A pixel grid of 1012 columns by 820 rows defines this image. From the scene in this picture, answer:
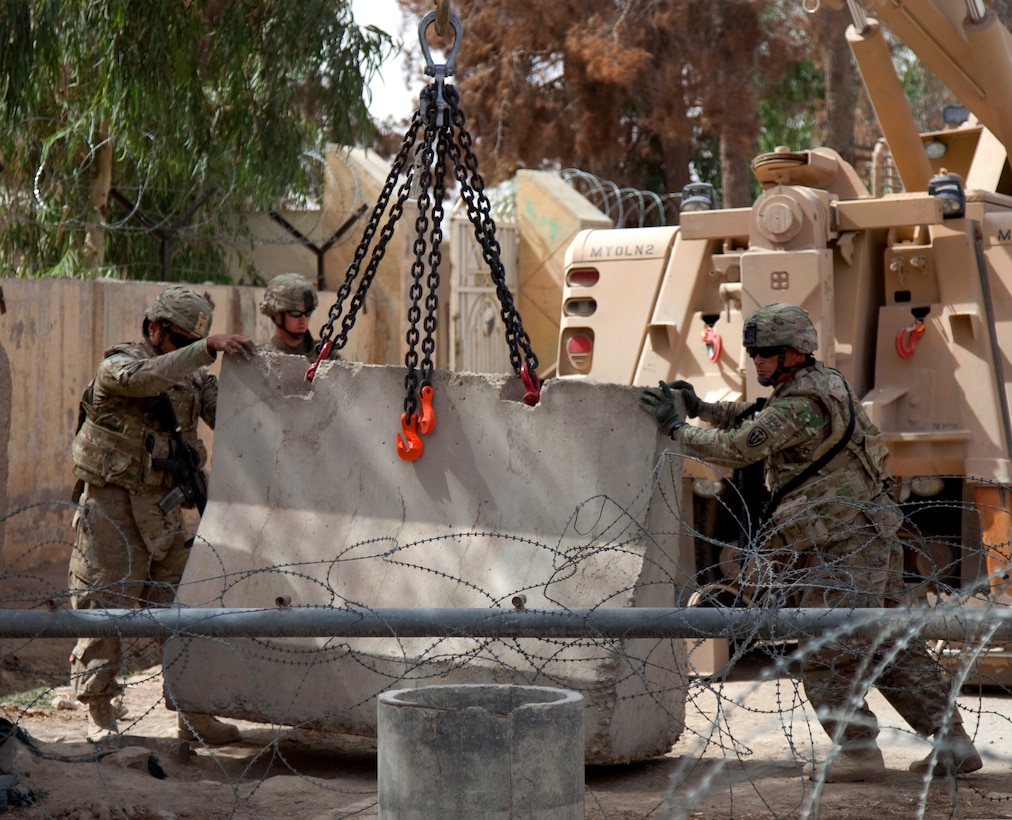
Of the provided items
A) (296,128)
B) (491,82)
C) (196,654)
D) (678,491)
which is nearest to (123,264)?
(296,128)

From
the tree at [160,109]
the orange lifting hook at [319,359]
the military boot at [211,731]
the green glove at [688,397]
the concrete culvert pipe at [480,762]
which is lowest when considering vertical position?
the military boot at [211,731]

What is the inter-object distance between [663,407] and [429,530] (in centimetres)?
97

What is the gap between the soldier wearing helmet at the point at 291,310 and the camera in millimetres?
6664

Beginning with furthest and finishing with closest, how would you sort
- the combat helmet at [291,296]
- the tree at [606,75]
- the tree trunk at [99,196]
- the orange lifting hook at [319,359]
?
the tree at [606,75] < the tree trunk at [99,196] < the combat helmet at [291,296] < the orange lifting hook at [319,359]

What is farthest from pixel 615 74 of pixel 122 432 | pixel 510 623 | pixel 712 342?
pixel 510 623

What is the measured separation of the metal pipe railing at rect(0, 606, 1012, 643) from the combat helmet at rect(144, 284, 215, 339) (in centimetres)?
234

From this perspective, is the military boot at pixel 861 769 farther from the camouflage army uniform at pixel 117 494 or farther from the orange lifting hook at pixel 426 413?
the camouflage army uniform at pixel 117 494

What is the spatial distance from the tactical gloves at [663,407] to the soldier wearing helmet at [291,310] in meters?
2.09

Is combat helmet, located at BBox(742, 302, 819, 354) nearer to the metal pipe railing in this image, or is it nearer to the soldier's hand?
the metal pipe railing

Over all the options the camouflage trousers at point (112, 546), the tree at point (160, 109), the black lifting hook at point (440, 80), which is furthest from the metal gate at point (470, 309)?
the black lifting hook at point (440, 80)

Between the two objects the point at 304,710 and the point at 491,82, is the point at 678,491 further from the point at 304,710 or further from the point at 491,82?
the point at 491,82

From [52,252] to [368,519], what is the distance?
7.65 metres

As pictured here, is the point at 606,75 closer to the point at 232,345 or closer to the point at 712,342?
the point at 712,342

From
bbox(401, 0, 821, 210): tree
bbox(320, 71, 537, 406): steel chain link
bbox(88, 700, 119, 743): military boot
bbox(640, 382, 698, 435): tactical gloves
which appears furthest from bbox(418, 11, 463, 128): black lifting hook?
bbox(401, 0, 821, 210): tree
